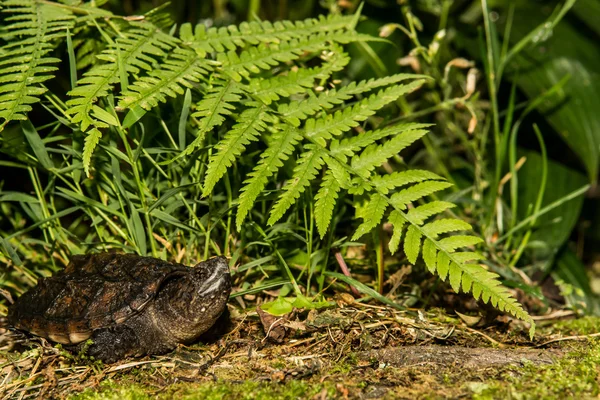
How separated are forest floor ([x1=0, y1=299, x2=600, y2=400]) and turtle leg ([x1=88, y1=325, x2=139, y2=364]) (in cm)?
4

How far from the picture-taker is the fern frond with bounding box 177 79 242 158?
2109mm

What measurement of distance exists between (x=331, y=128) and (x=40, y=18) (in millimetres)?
1349

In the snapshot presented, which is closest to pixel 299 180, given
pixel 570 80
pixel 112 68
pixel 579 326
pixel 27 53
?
pixel 112 68

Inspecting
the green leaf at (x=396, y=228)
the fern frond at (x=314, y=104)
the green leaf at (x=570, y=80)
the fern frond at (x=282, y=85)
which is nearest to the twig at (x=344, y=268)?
the green leaf at (x=396, y=228)

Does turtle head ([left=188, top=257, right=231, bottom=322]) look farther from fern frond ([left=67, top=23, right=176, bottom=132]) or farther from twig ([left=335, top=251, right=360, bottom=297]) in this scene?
fern frond ([left=67, top=23, right=176, bottom=132])

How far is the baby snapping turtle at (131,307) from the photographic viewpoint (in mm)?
2119

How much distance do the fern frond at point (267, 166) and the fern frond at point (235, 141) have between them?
0.08 m

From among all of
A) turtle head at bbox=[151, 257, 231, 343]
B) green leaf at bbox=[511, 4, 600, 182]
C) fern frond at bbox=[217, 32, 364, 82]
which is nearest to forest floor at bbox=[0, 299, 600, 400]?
turtle head at bbox=[151, 257, 231, 343]

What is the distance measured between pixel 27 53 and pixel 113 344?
1287 mm

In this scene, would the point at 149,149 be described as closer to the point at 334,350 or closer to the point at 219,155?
the point at 219,155

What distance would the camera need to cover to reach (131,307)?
2.13 metres

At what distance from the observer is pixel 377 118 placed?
10.1 ft

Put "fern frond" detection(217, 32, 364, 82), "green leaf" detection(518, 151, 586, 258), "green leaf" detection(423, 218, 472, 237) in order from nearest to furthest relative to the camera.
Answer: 1. "green leaf" detection(423, 218, 472, 237)
2. "fern frond" detection(217, 32, 364, 82)
3. "green leaf" detection(518, 151, 586, 258)

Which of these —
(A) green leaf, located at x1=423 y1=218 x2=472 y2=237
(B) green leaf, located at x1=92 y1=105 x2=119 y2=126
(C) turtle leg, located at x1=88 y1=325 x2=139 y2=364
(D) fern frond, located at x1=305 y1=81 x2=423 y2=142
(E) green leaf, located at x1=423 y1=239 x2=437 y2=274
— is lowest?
(C) turtle leg, located at x1=88 y1=325 x2=139 y2=364
